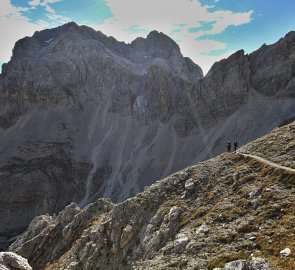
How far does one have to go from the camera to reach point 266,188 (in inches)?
1117

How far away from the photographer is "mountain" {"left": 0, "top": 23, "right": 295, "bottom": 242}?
12656 centimetres

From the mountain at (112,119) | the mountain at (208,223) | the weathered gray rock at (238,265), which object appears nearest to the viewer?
the weathered gray rock at (238,265)

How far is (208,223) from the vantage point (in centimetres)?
2780

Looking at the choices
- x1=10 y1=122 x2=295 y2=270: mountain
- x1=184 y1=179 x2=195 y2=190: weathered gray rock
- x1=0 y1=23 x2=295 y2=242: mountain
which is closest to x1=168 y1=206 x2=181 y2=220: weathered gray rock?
x1=10 y1=122 x2=295 y2=270: mountain

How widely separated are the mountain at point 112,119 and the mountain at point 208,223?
79.0 m

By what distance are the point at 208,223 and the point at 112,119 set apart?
444 feet

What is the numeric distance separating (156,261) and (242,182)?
9844 mm

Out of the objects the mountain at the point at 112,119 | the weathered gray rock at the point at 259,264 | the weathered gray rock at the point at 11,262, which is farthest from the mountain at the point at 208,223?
the mountain at the point at 112,119

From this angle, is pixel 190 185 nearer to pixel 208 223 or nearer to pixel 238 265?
pixel 208 223

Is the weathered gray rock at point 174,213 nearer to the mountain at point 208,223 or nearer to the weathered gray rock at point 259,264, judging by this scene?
the mountain at point 208,223

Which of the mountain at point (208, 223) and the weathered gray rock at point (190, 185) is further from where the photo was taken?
the weathered gray rock at point (190, 185)

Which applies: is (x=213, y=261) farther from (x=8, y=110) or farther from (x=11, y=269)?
(x=8, y=110)

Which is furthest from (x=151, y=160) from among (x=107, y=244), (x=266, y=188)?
(x=266, y=188)

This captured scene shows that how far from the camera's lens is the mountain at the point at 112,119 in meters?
127
